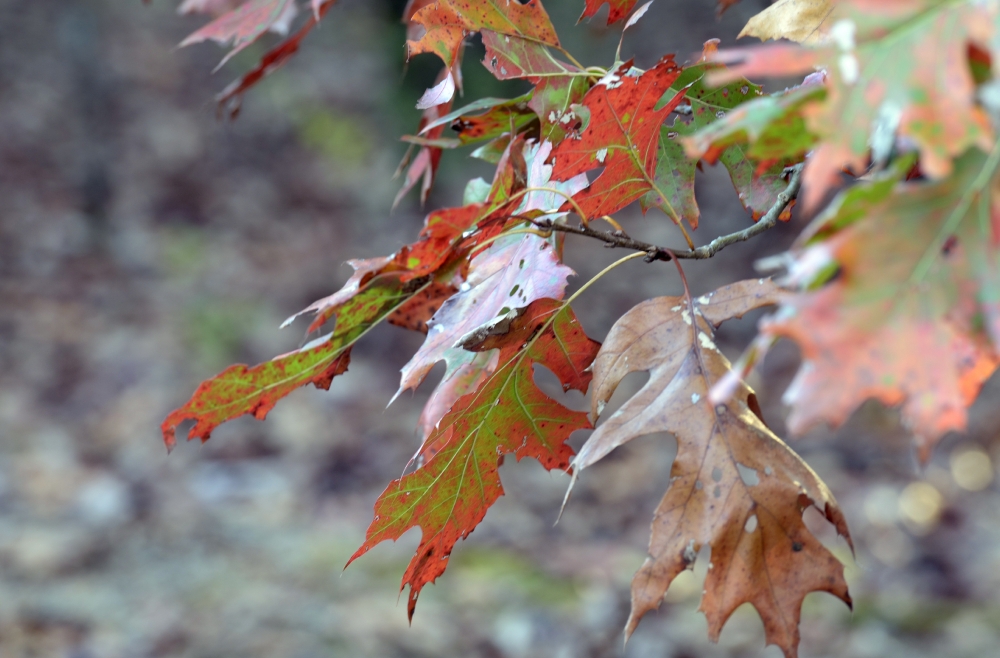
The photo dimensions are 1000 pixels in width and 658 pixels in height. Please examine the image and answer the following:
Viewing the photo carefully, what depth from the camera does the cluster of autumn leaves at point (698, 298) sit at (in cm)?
32

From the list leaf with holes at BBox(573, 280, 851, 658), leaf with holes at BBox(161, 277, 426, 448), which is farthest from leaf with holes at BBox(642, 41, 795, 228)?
leaf with holes at BBox(161, 277, 426, 448)

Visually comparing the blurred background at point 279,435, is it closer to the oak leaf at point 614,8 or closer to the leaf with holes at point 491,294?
the oak leaf at point 614,8

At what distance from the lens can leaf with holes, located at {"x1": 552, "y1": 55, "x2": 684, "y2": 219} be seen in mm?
575

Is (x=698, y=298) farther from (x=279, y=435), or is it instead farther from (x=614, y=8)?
(x=279, y=435)

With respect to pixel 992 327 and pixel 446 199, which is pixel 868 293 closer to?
pixel 992 327

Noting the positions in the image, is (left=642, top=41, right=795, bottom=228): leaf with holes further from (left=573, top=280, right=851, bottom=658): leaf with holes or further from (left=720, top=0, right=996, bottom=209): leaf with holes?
(left=720, top=0, right=996, bottom=209): leaf with holes

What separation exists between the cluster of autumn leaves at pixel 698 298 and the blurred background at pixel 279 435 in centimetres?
30

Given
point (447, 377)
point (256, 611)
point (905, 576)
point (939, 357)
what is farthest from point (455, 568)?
point (939, 357)

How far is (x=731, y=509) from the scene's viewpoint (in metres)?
0.57

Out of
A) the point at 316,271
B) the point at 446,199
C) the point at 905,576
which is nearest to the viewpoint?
the point at 905,576

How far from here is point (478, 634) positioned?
202cm

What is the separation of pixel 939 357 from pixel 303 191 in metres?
4.15

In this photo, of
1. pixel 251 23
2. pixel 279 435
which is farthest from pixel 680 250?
pixel 279 435

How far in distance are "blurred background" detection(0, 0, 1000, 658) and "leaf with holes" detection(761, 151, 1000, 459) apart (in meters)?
0.52
